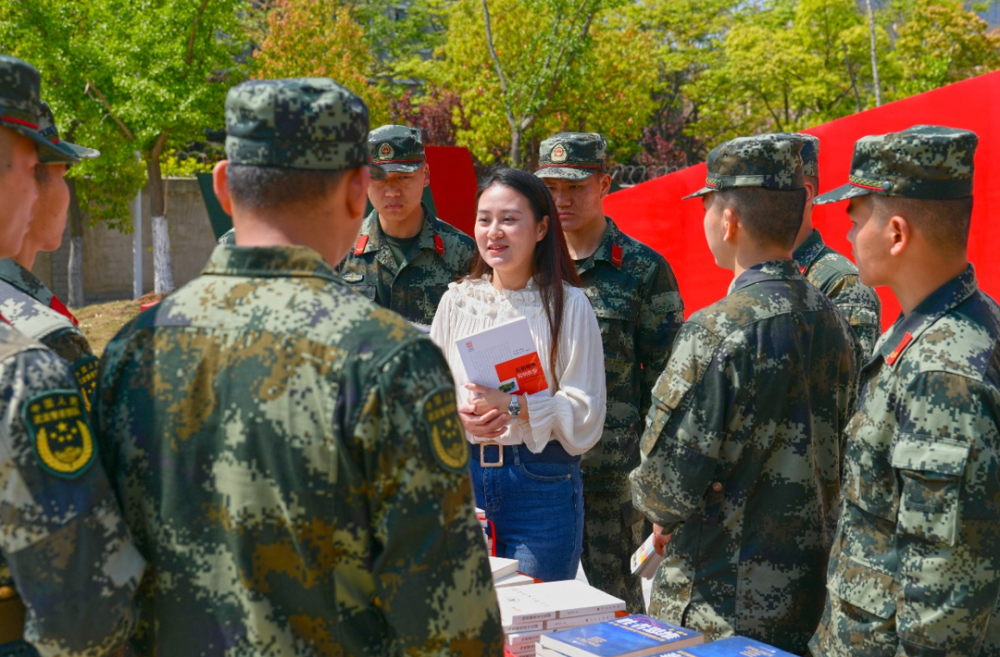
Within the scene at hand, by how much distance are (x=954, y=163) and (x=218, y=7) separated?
60.1ft

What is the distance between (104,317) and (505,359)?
17.1 meters

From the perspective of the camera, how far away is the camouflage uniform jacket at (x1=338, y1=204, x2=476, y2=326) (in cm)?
430

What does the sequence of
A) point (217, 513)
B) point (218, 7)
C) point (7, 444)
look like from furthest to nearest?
point (218, 7)
point (217, 513)
point (7, 444)

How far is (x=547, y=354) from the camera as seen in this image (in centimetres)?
315

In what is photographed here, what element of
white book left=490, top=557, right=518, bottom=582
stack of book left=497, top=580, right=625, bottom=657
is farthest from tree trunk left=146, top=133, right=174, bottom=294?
stack of book left=497, top=580, right=625, bottom=657

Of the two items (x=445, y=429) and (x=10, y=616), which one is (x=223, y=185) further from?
(x=10, y=616)

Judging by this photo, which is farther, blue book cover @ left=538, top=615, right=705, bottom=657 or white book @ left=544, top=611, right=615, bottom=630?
white book @ left=544, top=611, right=615, bottom=630

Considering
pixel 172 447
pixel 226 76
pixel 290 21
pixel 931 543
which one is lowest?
pixel 931 543

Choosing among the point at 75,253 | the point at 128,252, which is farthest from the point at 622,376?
the point at 128,252

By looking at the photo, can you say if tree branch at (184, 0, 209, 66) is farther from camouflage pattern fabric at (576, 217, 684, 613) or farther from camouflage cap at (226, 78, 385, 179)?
camouflage cap at (226, 78, 385, 179)

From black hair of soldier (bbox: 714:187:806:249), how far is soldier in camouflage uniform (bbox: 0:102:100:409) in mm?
1710

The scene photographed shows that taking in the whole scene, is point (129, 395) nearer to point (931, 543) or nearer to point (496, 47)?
point (931, 543)

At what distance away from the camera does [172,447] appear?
1457 mm

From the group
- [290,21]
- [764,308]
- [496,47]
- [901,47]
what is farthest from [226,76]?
[764,308]
